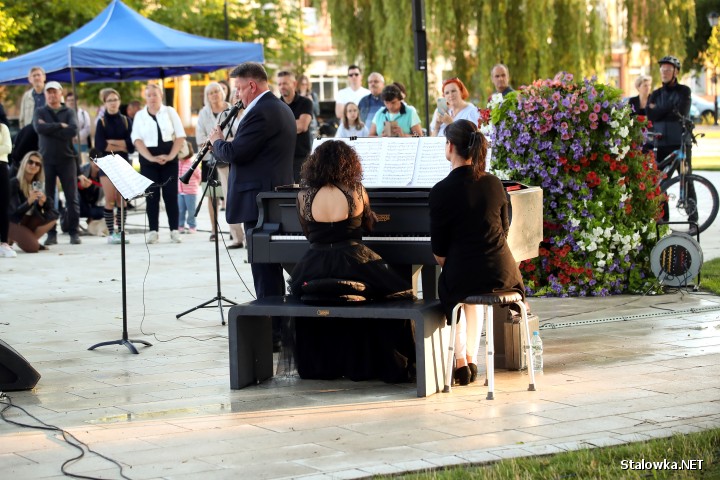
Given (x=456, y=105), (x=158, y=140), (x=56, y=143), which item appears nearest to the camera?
(x=456, y=105)

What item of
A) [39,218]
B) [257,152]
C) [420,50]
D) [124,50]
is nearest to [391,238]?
[257,152]

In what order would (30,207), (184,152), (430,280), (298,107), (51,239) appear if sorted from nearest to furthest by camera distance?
(430,280) < (298,107) < (30,207) < (184,152) < (51,239)

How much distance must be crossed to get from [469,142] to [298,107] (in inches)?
251

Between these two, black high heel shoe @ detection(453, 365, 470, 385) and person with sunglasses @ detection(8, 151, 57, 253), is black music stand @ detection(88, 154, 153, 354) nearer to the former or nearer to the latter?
black high heel shoe @ detection(453, 365, 470, 385)

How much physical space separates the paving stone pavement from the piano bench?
4.6 inches

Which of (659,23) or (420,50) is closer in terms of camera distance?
(420,50)

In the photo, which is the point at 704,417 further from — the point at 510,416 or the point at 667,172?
the point at 667,172

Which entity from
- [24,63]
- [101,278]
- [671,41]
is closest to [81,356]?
[101,278]

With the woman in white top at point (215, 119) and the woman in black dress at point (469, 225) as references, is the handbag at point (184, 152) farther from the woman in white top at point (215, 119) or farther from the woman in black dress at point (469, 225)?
the woman in black dress at point (469, 225)

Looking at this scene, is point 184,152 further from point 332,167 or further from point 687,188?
point 332,167

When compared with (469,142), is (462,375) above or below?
below

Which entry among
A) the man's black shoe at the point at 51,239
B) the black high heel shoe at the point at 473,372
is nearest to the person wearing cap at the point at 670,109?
the black high heel shoe at the point at 473,372

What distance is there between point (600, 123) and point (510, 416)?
4.97 m

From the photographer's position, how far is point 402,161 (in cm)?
833
